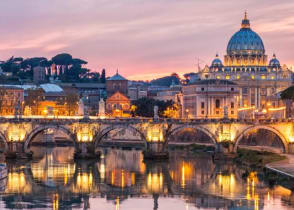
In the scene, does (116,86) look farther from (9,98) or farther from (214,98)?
(9,98)

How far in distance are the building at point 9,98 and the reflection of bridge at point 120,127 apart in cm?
3875

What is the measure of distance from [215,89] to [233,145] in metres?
62.3

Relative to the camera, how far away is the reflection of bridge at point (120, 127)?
98375mm

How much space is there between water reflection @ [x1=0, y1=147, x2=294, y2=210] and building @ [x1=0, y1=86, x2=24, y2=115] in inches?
1860

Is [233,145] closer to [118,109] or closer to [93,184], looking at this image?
[93,184]

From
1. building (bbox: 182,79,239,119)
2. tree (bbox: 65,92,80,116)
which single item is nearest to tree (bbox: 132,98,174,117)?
building (bbox: 182,79,239,119)

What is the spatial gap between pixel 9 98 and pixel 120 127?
188ft

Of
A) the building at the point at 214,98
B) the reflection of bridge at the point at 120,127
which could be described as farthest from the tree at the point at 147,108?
the reflection of bridge at the point at 120,127

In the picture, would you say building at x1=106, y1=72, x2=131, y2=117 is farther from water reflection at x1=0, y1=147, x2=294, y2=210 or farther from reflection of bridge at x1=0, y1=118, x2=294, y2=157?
water reflection at x1=0, y1=147, x2=294, y2=210

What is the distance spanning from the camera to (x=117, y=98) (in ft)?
600

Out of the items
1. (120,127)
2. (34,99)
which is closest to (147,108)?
(34,99)

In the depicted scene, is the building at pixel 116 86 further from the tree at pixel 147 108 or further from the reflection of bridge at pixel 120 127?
the reflection of bridge at pixel 120 127

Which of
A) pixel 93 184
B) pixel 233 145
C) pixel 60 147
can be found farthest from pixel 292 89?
pixel 93 184

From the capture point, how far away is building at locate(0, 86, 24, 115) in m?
146
